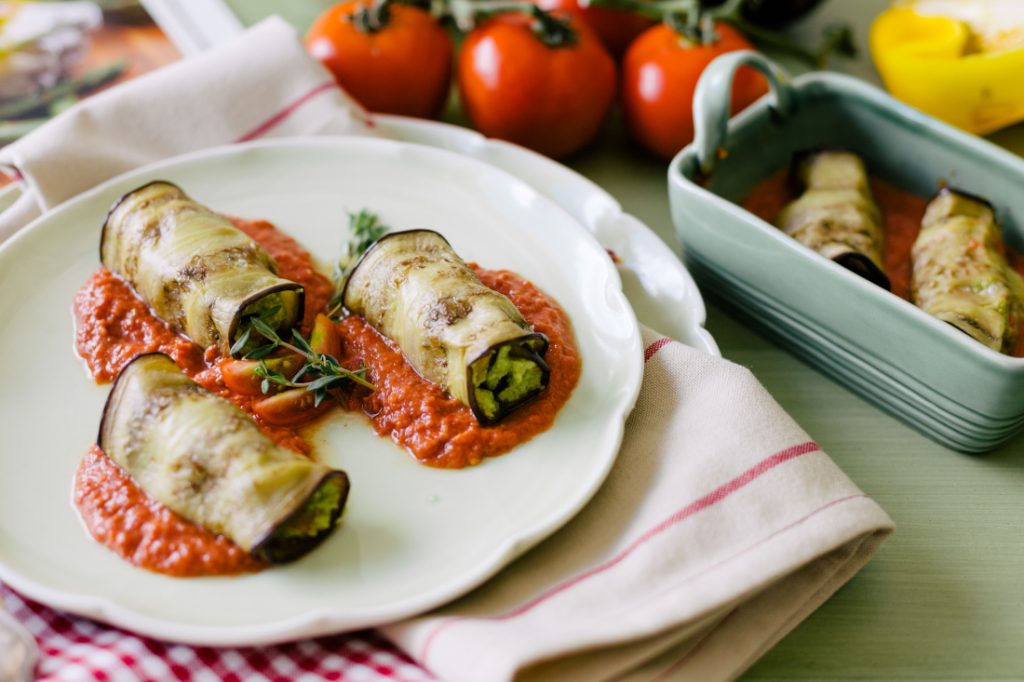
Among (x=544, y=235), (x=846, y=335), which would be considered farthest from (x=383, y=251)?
(x=846, y=335)

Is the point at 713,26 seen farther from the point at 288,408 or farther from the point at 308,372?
the point at 288,408

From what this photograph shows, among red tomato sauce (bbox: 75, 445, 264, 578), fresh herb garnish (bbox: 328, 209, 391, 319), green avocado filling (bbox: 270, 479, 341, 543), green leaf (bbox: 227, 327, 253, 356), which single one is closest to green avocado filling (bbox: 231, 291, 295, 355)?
green leaf (bbox: 227, 327, 253, 356)

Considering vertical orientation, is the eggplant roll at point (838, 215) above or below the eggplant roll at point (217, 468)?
below

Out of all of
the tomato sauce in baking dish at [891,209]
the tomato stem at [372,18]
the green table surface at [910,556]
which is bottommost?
the green table surface at [910,556]

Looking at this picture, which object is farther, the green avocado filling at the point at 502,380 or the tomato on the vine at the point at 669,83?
the tomato on the vine at the point at 669,83

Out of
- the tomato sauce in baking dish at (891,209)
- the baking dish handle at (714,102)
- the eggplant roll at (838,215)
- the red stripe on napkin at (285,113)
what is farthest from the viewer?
the red stripe on napkin at (285,113)

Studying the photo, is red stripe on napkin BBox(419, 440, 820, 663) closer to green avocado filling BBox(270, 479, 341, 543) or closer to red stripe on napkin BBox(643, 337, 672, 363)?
green avocado filling BBox(270, 479, 341, 543)

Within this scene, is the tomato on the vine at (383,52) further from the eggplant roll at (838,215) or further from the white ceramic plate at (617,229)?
the eggplant roll at (838,215)

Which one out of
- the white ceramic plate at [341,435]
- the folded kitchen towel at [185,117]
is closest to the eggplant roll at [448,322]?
the white ceramic plate at [341,435]
